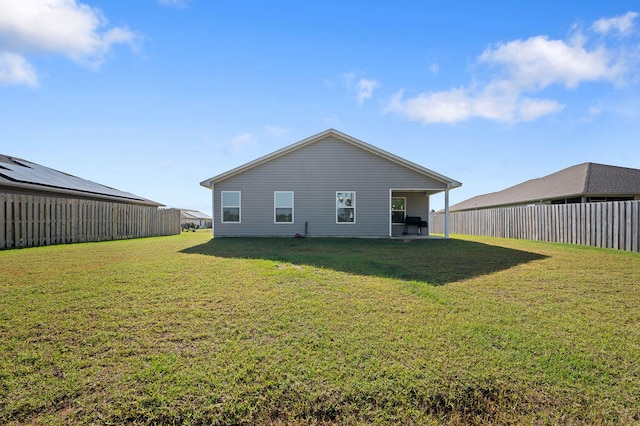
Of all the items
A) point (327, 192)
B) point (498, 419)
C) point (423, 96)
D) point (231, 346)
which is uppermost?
point (423, 96)

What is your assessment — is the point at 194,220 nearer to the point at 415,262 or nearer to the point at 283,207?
the point at 283,207

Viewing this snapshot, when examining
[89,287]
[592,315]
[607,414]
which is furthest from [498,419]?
[89,287]

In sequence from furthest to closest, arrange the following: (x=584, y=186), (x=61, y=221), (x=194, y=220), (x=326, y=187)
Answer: (x=194, y=220), (x=584, y=186), (x=326, y=187), (x=61, y=221)

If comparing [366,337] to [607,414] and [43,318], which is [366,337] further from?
[43,318]

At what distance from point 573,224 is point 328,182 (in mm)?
10438

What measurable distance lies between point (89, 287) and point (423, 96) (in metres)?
13.7

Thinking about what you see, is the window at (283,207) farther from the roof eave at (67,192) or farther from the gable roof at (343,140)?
the roof eave at (67,192)

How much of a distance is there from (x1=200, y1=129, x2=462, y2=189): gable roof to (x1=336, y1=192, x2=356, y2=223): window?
92.8 inches

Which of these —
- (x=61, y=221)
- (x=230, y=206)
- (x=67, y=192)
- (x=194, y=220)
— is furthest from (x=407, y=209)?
(x=194, y=220)

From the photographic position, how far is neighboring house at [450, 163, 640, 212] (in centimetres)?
1822

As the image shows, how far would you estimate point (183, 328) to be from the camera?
3676mm

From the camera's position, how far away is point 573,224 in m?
12.5

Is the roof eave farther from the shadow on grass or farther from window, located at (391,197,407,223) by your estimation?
window, located at (391,197,407,223)

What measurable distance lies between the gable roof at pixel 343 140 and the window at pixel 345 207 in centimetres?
236
